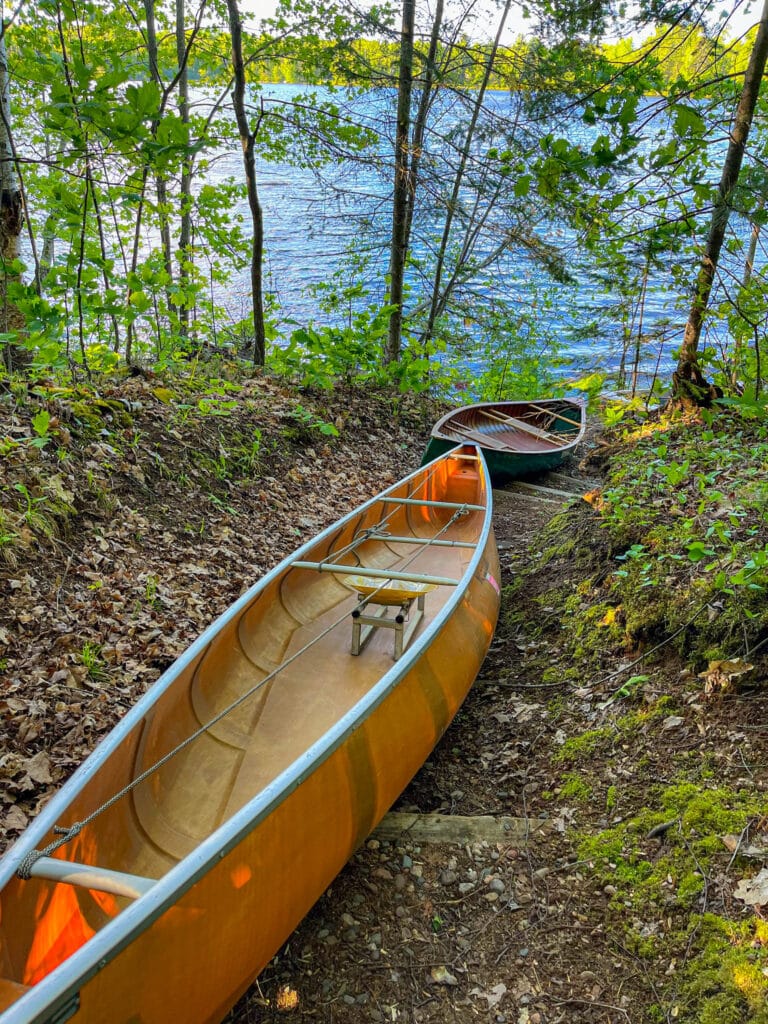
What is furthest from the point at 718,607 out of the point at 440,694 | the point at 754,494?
the point at 440,694

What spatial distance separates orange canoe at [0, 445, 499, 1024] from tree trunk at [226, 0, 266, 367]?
5.25 meters

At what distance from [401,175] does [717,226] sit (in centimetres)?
534

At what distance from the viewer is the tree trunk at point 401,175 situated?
30.5ft

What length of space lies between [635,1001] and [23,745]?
3065mm

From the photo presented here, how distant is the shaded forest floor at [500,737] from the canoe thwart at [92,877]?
0.95 meters

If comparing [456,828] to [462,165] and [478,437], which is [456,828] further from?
[462,165]

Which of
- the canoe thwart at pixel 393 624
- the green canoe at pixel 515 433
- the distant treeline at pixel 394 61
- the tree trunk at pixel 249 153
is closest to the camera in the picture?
the canoe thwart at pixel 393 624

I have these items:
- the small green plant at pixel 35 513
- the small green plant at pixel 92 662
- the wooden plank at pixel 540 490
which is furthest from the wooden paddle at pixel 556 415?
the small green plant at pixel 92 662

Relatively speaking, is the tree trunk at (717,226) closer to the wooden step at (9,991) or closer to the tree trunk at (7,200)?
the tree trunk at (7,200)

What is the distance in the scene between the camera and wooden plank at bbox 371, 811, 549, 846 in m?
3.26

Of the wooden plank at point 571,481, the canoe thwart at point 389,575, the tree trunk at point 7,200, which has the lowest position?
the wooden plank at point 571,481

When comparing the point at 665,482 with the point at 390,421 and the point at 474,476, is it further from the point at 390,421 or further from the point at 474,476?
the point at 390,421

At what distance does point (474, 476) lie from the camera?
7.26 meters

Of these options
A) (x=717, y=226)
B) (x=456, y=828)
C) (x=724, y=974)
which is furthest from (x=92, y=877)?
(x=717, y=226)
